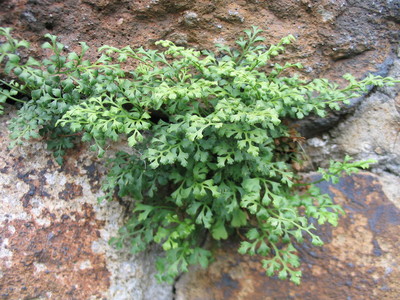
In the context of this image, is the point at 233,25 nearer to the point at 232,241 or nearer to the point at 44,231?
the point at 232,241

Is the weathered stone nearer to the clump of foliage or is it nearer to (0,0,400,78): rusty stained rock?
the clump of foliage

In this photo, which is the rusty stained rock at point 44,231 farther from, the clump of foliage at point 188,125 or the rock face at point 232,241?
the clump of foliage at point 188,125

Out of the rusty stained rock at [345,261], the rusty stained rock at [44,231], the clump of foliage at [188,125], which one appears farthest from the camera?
the rusty stained rock at [345,261]

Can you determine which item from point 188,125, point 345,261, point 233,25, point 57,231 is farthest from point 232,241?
point 233,25

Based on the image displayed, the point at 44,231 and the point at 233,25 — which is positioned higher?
the point at 233,25

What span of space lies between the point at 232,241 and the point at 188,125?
40.8 inches

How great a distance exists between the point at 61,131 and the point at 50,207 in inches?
19.4

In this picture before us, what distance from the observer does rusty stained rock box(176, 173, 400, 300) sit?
7.38 feet

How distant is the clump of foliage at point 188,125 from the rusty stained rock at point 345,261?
0.22 metres

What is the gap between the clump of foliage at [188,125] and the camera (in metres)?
1.86

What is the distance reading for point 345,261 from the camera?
2.30 m

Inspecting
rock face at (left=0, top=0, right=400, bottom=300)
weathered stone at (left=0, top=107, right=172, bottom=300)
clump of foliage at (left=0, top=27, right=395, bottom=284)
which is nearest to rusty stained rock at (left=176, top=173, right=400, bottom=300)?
rock face at (left=0, top=0, right=400, bottom=300)

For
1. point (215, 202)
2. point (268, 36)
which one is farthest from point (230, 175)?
point (268, 36)

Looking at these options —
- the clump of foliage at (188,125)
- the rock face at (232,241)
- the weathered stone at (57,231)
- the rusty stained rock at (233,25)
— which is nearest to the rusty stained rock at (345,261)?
the rock face at (232,241)
